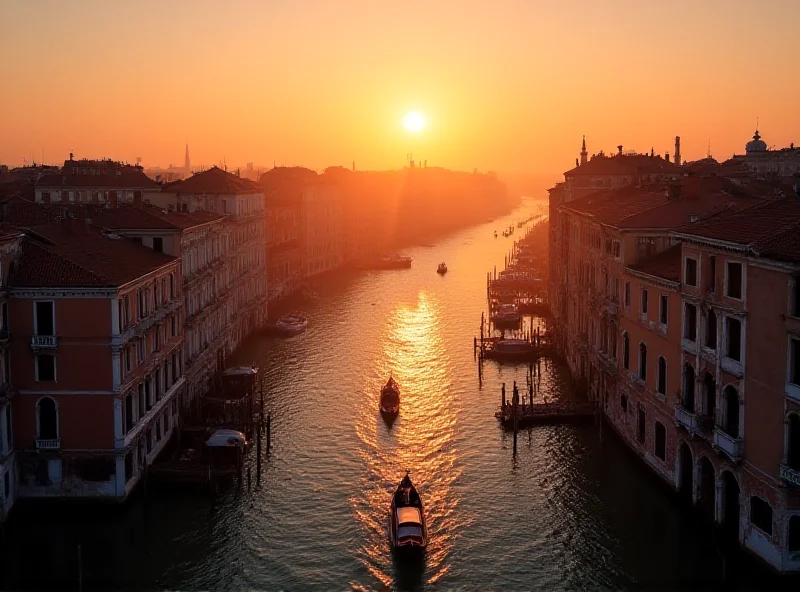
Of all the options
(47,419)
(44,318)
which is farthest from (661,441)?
(44,318)

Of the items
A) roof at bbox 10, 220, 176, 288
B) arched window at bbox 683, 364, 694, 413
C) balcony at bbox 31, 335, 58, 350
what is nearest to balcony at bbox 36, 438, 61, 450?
balcony at bbox 31, 335, 58, 350

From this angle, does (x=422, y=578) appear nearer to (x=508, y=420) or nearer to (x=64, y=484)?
(x=64, y=484)

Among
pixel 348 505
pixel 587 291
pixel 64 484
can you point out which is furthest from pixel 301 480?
pixel 587 291

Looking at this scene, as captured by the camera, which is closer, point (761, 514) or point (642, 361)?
point (761, 514)

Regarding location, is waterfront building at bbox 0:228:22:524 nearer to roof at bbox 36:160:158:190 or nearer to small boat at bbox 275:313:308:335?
small boat at bbox 275:313:308:335

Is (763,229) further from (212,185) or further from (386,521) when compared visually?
(212,185)
